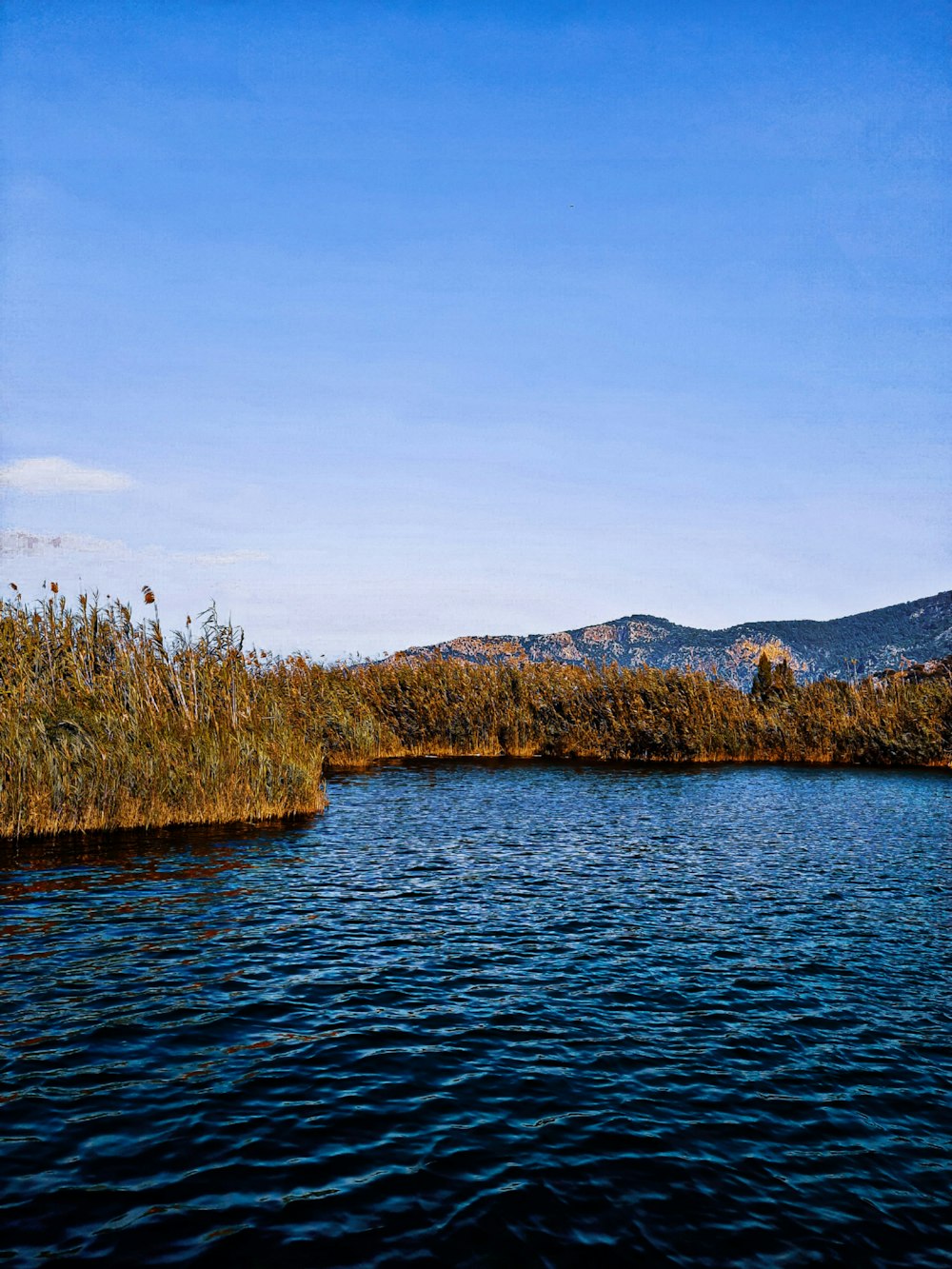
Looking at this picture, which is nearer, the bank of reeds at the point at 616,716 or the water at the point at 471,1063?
the water at the point at 471,1063

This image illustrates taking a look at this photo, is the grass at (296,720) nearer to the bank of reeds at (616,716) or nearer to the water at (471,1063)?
the bank of reeds at (616,716)

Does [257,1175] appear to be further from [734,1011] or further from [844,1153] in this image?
[734,1011]

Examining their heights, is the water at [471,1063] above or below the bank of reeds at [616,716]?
below

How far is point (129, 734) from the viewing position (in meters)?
21.2

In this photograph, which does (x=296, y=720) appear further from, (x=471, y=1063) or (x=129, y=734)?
(x=471, y=1063)

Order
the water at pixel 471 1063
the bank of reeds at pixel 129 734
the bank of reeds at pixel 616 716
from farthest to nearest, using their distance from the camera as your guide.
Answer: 1. the bank of reeds at pixel 616 716
2. the bank of reeds at pixel 129 734
3. the water at pixel 471 1063

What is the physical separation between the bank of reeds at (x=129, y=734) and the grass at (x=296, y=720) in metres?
0.04

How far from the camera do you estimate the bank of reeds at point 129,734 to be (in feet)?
64.9

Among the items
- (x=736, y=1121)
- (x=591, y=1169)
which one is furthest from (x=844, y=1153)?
(x=591, y=1169)

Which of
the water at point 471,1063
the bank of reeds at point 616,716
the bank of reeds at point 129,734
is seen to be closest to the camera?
the water at point 471,1063

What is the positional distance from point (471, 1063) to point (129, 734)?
48.0 feet

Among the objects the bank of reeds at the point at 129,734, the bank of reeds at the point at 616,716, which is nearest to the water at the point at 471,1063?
the bank of reeds at the point at 129,734

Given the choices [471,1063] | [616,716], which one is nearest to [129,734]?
[471,1063]

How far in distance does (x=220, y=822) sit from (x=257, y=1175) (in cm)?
1663
